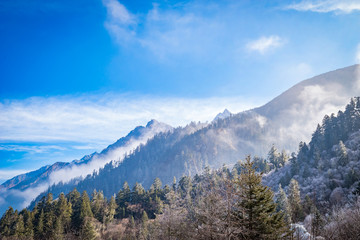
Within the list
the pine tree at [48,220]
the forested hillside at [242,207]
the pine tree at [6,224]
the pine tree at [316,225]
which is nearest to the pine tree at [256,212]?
the forested hillside at [242,207]

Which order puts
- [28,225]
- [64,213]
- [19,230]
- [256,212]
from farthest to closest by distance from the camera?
1. [64,213]
2. [28,225]
3. [19,230]
4. [256,212]

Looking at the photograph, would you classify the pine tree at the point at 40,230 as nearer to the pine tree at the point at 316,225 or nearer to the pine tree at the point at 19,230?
the pine tree at the point at 19,230

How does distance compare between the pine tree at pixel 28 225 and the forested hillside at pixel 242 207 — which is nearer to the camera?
the forested hillside at pixel 242 207

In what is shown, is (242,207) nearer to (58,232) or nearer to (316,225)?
(316,225)

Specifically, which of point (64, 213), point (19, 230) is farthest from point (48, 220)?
point (19, 230)

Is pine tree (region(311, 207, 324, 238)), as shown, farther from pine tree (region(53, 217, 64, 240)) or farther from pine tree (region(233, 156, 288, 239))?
pine tree (region(53, 217, 64, 240))

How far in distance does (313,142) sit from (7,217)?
347ft

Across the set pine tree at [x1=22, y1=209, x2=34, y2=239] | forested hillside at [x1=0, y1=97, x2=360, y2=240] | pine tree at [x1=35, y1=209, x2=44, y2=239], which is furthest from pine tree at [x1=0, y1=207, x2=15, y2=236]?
pine tree at [x1=35, y1=209, x2=44, y2=239]

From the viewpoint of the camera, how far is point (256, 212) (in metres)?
13.9

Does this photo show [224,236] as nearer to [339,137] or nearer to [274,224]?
[274,224]

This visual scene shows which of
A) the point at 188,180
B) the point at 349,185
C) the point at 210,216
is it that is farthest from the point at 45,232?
the point at 349,185

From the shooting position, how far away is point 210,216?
11.4 meters

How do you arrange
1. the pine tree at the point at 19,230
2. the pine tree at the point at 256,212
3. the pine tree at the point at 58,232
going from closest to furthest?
the pine tree at the point at 256,212 → the pine tree at the point at 58,232 → the pine tree at the point at 19,230

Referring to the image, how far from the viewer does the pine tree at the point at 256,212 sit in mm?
13430
